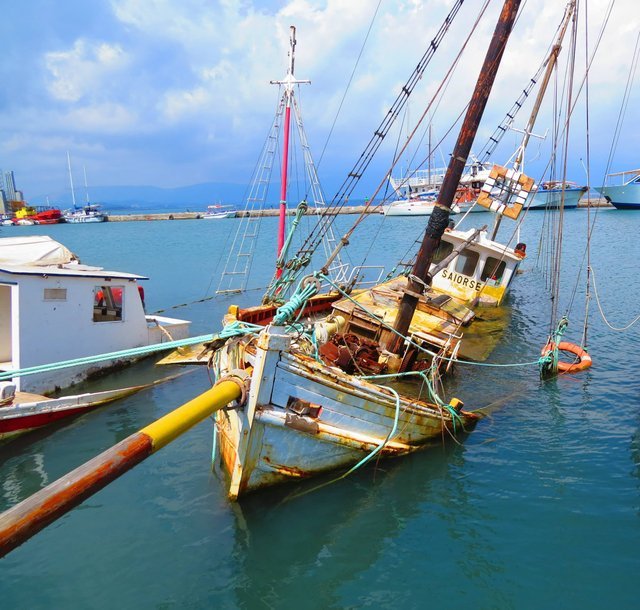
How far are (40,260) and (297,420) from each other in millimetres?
10703

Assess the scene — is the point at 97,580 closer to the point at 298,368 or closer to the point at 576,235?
the point at 298,368

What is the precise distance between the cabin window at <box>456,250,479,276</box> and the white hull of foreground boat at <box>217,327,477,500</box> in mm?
16294

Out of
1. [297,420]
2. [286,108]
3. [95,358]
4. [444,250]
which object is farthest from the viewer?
[444,250]

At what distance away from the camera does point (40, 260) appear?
14359 millimetres

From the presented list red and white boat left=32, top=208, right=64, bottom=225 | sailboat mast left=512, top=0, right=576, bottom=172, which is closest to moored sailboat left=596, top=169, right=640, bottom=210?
sailboat mast left=512, top=0, right=576, bottom=172

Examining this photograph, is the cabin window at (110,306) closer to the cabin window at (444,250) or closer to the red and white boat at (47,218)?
the cabin window at (444,250)

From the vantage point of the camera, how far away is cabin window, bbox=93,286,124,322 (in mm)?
15353

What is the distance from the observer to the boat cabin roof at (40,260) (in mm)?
12949

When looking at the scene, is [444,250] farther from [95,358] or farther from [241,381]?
[95,358]

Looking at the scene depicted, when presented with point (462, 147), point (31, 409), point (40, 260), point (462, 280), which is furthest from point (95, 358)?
point (462, 280)

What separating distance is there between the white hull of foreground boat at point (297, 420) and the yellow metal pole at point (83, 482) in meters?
1.76

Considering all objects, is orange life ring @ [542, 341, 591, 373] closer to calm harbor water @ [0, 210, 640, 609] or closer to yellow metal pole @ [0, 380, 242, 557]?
calm harbor water @ [0, 210, 640, 609]

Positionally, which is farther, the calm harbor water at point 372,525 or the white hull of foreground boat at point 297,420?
the white hull of foreground boat at point 297,420

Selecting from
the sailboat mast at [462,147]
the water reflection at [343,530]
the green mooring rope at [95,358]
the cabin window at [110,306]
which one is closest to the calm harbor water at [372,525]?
the water reflection at [343,530]
